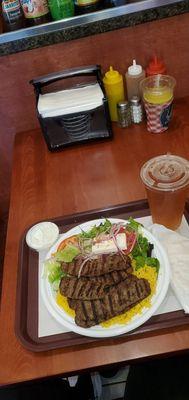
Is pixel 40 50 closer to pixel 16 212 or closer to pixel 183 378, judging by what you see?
pixel 16 212

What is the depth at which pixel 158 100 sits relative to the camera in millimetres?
1391

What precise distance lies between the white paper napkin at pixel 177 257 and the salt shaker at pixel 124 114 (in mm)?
603

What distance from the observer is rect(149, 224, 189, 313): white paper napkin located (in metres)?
0.90

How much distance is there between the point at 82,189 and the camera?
132cm

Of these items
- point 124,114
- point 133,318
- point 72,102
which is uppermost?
point 72,102

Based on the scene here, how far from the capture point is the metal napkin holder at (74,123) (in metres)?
1.43

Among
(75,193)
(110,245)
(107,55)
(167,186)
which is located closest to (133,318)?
(110,245)

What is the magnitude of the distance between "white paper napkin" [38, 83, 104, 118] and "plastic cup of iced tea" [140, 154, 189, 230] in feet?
1.55

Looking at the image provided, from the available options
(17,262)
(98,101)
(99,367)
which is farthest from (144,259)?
(98,101)

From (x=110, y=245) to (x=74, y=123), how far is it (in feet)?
2.14

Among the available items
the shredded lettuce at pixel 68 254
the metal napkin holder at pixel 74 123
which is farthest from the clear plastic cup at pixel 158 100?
the shredded lettuce at pixel 68 254

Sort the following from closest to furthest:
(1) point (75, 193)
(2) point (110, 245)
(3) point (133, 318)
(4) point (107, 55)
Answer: (3) point (133, 318), (2) point (110, 245), (1) point (75, 193), (4) point (107, 55)

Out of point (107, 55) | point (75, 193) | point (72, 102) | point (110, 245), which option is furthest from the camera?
point (107, 55)

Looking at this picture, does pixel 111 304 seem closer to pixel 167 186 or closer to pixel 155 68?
pixel 167 186
